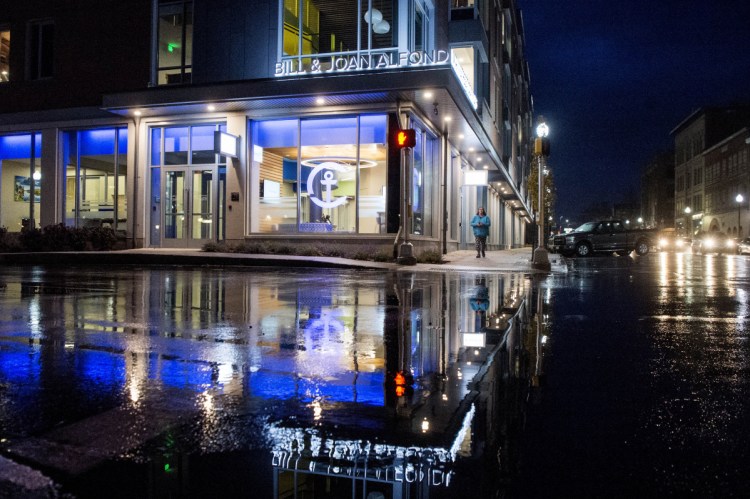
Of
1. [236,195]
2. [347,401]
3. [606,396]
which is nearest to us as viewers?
[347,401]

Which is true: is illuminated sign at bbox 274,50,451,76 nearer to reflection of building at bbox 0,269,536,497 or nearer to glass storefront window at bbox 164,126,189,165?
glass storefront window at bbox 164,126,189,165

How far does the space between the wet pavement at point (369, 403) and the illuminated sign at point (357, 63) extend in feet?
46.5

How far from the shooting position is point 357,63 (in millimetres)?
21500

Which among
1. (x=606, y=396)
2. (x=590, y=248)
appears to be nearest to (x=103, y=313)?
(x=606, y=396)

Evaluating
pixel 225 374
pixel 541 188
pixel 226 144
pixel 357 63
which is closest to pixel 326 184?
pixel 226 144

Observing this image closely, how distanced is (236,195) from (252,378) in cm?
1996

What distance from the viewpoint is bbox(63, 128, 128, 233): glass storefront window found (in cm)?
2667

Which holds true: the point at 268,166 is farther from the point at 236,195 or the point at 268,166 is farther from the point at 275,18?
the point at 275,18

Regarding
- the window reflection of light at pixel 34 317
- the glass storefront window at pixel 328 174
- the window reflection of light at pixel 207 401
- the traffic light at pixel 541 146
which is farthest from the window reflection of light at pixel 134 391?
the glass storefront window at pixel 328 174

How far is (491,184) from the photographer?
153ft

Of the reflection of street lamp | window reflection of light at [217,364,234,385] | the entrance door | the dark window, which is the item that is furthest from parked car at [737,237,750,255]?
window reflection of light at [217,364,234,385]

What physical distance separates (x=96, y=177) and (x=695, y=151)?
88613 mm

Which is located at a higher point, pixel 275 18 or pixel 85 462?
pixel 275 18

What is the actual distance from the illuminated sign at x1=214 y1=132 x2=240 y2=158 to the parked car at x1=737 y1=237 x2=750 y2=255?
36.3 meters
